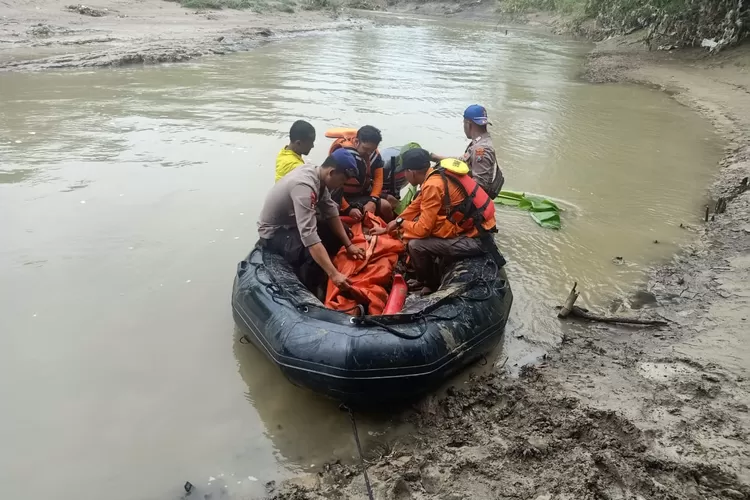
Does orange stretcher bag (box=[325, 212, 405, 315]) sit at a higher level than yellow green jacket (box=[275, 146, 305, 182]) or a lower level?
lower

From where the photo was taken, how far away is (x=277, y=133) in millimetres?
9734

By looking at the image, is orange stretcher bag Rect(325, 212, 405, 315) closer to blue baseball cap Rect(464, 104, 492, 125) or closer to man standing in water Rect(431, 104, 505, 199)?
man standing in water Rect(431, 104, 505, 199)

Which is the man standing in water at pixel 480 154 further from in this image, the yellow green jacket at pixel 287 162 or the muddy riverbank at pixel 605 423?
the muddy riverbank at pixel 605 423

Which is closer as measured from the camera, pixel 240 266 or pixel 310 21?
pixel 240 266

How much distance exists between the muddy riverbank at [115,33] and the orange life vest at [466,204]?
12.5 meters

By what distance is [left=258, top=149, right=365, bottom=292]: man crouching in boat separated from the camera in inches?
158

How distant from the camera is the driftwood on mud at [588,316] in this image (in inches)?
175

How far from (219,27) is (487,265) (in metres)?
19.7

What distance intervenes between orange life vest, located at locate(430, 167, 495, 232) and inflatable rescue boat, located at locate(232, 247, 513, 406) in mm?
511

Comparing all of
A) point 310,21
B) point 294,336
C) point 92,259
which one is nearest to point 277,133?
point 92,259

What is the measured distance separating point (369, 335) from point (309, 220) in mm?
1073

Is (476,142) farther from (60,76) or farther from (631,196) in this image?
(60,76)

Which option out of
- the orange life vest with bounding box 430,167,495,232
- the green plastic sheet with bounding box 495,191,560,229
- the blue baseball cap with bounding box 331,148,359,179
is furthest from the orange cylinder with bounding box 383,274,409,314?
the green plastic sheet with bounding box 495,191,560,229

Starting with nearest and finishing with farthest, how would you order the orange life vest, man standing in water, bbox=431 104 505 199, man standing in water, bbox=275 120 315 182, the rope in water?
the rope in water
the orange life vest
man standing in water, bbox=275 120 315 182
man standing in water, bbox=431 104 505 199
